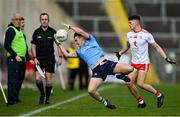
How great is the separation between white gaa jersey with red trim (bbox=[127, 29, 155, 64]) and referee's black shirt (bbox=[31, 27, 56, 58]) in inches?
78.4

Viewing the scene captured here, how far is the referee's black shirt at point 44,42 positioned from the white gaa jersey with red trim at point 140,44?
1990mm

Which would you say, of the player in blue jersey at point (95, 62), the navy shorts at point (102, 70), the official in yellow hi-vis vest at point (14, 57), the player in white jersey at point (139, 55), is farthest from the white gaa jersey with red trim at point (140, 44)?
the official in yellow hi-vis vest at point (14, 57)

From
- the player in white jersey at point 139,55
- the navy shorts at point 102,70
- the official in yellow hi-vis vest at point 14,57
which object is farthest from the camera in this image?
the official in yellow hi-vis vest at point 14,57

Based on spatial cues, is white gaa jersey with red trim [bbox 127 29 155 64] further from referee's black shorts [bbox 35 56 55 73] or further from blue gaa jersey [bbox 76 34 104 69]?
referee's black shorts [bbox 35 56 55 73]

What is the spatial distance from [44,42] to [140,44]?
236cm

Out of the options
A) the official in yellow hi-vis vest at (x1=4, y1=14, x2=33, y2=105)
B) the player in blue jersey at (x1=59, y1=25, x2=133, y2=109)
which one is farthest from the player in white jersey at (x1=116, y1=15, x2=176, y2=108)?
the official in yellow hi-vis vest at (x1=4, y1=14, x2=33, y2=105)

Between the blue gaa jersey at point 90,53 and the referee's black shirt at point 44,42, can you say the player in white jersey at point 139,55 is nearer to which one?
the blue gaa jersey at point 90,53

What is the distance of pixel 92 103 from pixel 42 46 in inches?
67.2

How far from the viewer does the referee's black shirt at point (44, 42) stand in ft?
52.9

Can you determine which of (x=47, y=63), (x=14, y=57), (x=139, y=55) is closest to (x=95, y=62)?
(x=139, y=55)

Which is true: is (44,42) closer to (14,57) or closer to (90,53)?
(14,57)

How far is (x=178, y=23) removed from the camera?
129 ft

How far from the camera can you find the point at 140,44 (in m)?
14.9

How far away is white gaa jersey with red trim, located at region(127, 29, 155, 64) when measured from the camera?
1490cm
